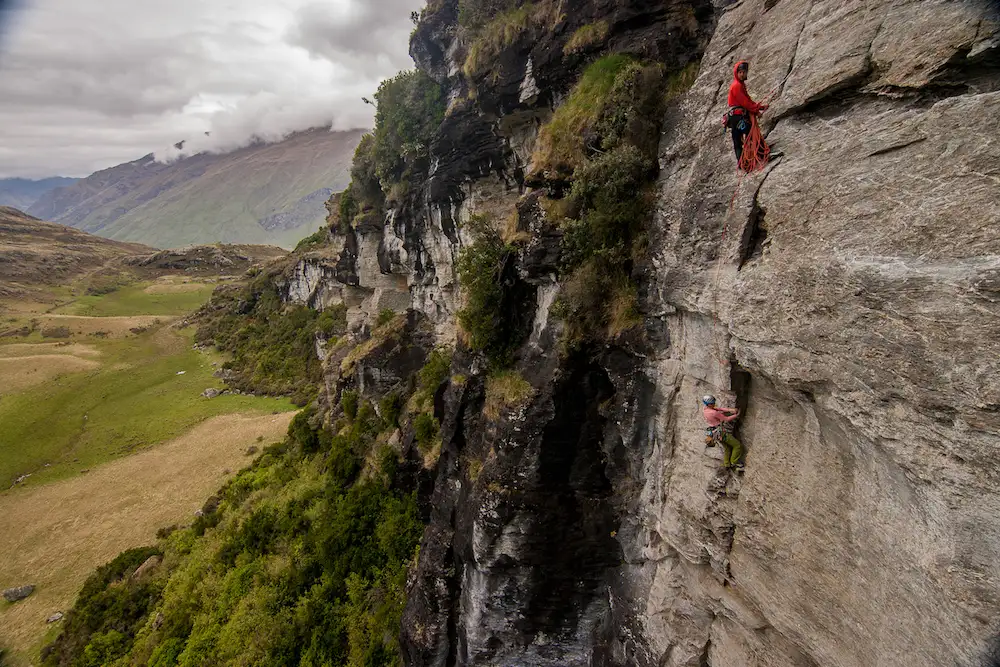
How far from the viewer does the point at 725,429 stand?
10359 mm

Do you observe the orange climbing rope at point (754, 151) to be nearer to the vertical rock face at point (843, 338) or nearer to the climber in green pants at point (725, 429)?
the vertical rock face at point (843, 338)

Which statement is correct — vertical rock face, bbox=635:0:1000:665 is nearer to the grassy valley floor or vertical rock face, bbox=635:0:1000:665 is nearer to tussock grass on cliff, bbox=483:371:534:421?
tussock grass on cliff, bbox=483:371:534:421

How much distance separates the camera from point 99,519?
3366 cm

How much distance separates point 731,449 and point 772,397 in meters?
1.58

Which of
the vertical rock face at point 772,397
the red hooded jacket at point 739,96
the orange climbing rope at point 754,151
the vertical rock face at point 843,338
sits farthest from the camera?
the orange climbing rope at point 754,151

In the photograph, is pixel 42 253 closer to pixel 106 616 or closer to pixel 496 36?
pixel 106 616

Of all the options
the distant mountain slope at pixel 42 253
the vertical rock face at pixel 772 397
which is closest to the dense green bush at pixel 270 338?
the vertical rock face at pixel 772 397

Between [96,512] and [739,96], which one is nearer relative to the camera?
[739,96]

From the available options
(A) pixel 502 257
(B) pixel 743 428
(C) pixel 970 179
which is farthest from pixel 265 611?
(C) pixel 970 179

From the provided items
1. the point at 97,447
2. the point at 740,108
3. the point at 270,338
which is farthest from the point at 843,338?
the point at 270,338

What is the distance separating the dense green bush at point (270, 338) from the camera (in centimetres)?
5150

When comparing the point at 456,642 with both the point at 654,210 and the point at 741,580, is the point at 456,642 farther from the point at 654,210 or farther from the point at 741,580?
the point at 654,210

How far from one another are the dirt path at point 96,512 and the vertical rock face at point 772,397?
26210 mm

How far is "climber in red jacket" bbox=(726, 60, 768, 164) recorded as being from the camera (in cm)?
914
